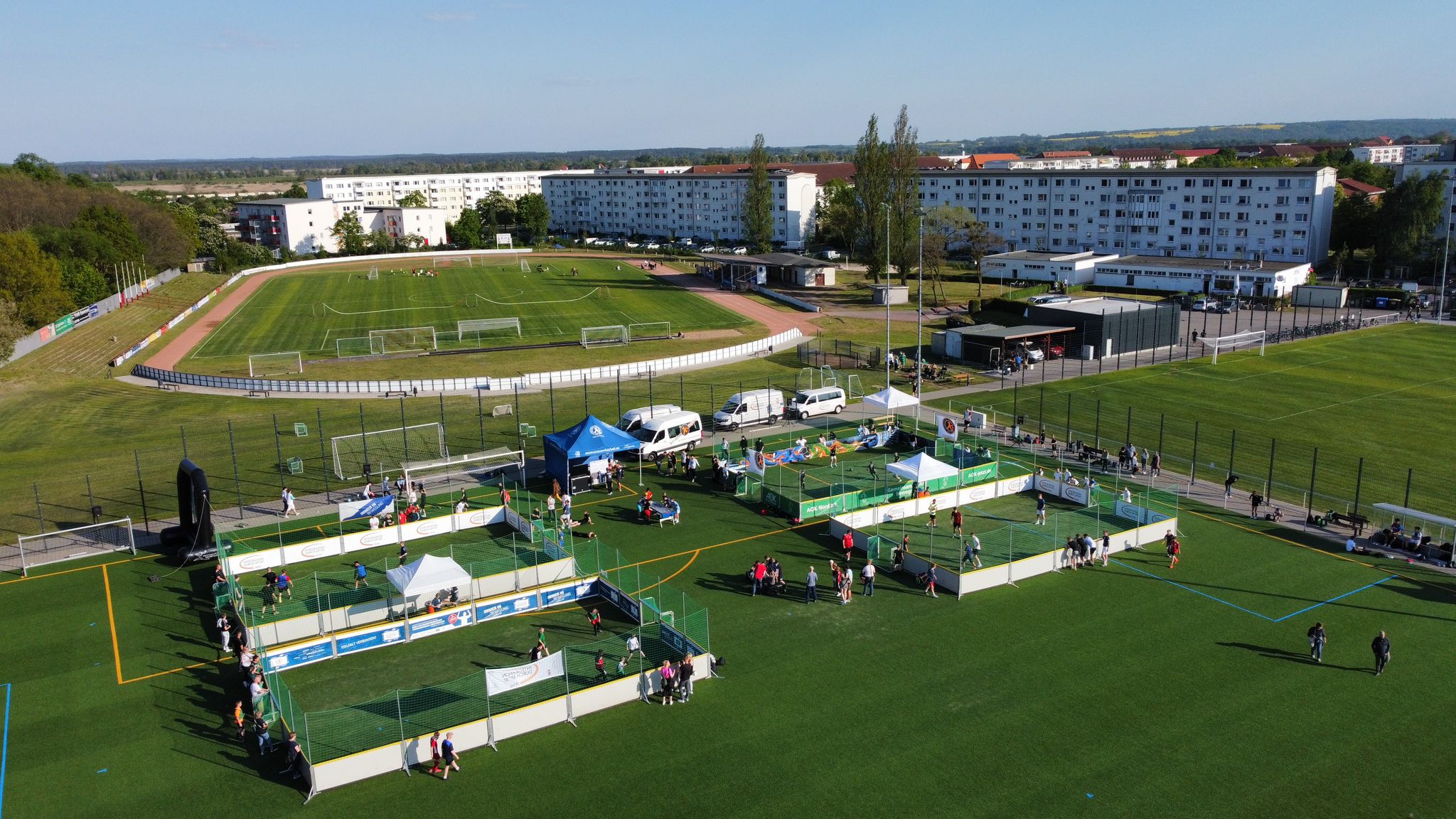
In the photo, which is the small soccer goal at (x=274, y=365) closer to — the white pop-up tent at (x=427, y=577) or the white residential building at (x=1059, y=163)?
the white pop-up tent at (x=427, y=577)

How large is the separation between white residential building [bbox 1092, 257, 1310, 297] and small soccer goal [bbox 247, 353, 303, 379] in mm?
74401

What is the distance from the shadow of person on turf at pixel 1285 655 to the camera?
924 inches

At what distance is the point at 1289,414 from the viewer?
49.2 m

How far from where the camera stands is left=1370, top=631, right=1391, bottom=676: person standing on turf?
22875mm

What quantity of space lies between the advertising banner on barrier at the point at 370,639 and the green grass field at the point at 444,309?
145 feet

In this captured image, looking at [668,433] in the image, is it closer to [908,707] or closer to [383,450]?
[383,450]

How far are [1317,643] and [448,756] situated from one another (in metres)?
20.7

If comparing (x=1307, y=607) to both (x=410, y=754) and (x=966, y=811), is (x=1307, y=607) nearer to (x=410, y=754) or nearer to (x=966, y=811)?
(x=966, y=811)

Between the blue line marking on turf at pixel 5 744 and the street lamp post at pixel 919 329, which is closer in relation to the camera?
the blue line marking on turf at pixel 5 744

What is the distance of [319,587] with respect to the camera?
95.0 ft

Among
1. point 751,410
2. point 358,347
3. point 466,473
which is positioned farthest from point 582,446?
point 358,347

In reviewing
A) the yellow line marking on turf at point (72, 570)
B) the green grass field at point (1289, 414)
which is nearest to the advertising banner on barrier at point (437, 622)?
the yellow line marking on turf at point (72, 570)

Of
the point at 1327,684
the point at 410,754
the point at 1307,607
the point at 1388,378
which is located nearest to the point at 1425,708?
the point at 1327,684

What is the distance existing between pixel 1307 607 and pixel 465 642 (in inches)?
927
